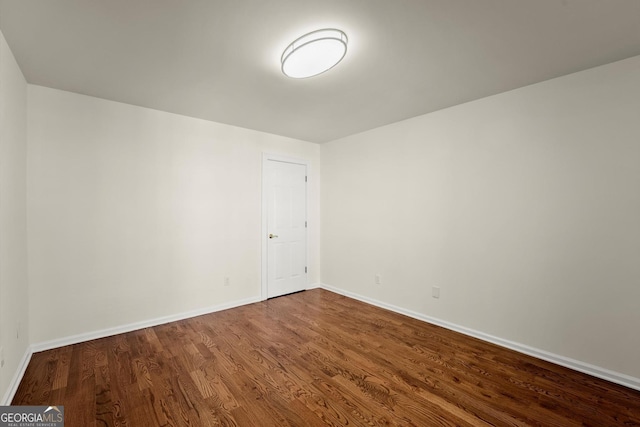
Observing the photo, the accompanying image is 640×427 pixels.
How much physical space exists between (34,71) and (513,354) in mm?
4996

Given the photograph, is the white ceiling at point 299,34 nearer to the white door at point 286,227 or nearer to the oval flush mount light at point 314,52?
Answer: the oval flush mount light at point 314,52

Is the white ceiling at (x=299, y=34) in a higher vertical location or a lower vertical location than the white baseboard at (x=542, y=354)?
higher

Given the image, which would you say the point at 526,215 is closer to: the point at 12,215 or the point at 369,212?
the point at 369,212

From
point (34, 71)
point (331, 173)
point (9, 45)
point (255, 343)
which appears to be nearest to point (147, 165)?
point (34, 71)

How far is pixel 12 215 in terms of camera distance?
2.11 meters

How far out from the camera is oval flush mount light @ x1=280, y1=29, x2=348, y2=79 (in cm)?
187

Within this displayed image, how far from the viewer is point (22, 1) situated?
5.10ft

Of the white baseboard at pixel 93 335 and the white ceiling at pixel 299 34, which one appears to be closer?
the white ceiling at pixel 299 34

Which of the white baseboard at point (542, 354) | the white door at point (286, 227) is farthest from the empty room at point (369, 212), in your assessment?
the white door at point (286, 227)

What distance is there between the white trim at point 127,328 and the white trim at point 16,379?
0.42ft

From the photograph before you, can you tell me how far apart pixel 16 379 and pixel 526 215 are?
14.7 ft
